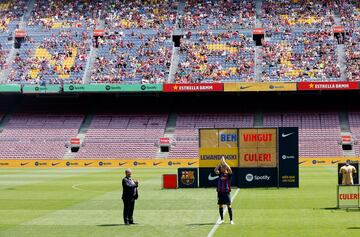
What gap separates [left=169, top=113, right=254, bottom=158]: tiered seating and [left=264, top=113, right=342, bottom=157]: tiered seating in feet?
9.24

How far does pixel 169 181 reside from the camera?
136 feet

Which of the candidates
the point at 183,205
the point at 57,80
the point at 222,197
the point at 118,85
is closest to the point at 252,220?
the point at 222,197

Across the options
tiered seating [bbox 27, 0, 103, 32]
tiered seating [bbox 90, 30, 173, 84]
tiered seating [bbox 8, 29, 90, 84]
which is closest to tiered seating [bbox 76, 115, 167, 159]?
tiered seating [bbox 90, 30, 173, 84]

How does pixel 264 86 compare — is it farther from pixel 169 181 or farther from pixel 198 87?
pixel 169 181

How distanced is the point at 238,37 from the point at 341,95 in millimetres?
14438

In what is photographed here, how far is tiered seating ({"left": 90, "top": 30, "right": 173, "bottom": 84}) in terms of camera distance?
275 ft

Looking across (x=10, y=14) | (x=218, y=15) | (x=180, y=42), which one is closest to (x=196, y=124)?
(x=180, y=42)

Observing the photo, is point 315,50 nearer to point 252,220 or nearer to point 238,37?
point 238,37

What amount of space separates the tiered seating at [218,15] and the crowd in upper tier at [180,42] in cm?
13

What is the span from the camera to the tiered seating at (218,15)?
9019 cm

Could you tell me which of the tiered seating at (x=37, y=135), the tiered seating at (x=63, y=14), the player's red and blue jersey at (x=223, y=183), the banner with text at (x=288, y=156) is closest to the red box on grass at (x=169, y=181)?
the banner with text at (x=288, y=156)

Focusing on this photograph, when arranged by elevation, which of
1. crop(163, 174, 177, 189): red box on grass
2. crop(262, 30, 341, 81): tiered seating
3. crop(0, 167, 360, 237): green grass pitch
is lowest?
crop(0, 167, 360, 237): green grass pitch

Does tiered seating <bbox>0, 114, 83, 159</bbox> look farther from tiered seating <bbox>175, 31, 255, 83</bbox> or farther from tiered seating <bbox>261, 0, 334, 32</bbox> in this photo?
Result: tiered seating <bbox>261, 0, 334, 32</bbox>

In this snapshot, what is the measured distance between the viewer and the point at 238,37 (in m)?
87.9
